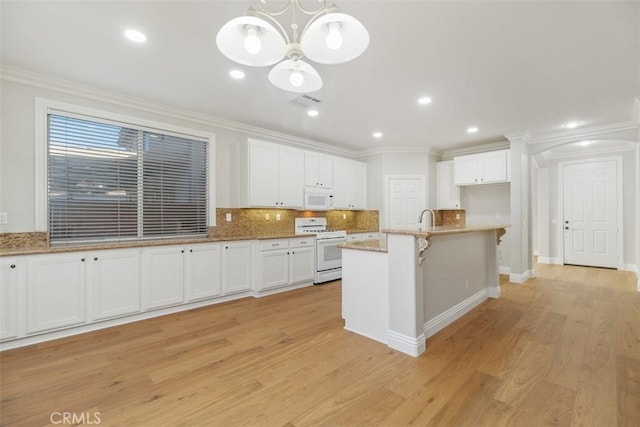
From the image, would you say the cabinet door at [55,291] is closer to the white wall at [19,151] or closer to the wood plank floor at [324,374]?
the wood plank floor at [324,374]

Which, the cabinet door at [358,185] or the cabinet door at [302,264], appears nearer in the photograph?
the cabinet door at [302,264]

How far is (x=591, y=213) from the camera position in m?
6.29

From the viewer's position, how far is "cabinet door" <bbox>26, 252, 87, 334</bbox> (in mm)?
2748

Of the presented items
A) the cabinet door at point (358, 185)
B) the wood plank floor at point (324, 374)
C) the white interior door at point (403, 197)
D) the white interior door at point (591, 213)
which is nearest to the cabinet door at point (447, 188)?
the white interior door at point (403, 197)

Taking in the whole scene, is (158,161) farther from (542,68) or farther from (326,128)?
(542,68)

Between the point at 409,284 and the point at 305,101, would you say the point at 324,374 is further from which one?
the point at 305,101

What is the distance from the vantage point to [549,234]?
6.83 metres

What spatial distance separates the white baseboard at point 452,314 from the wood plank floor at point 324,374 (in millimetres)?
89

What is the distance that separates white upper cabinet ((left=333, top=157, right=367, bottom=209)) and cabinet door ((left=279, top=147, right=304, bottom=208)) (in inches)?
35.1

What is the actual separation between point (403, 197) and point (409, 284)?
386cm

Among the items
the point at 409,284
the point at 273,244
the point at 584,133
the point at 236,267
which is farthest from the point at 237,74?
the point at 584,133

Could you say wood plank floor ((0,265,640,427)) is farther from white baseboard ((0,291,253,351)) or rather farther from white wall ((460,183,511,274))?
white wall ((460,183,511,274))

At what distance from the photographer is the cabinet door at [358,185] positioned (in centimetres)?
609

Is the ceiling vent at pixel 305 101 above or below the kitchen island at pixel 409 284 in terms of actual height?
above
